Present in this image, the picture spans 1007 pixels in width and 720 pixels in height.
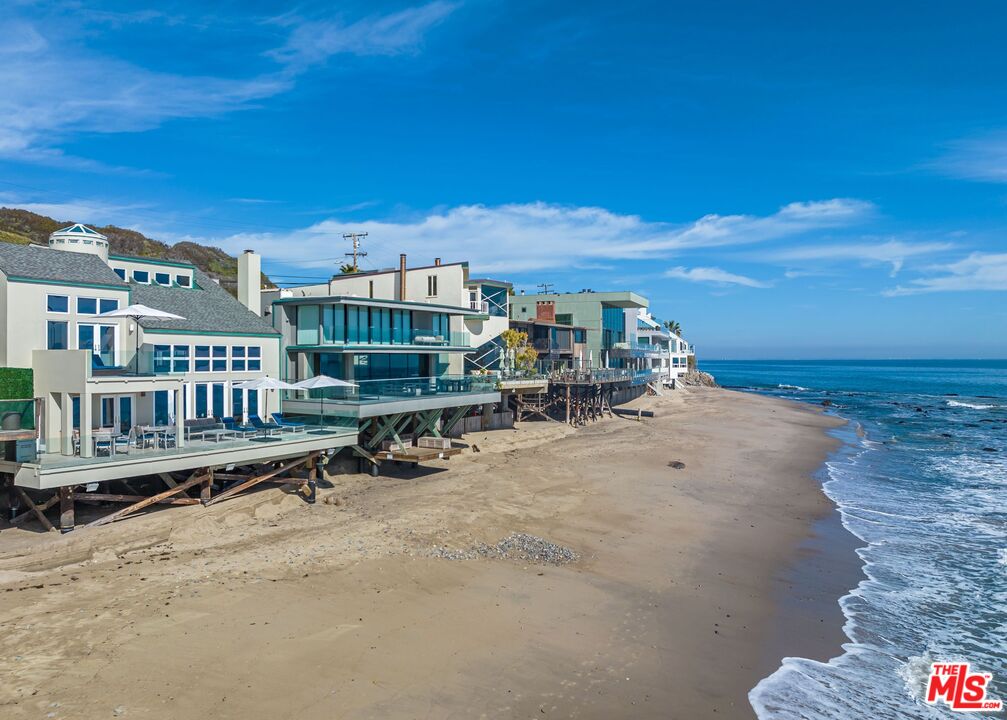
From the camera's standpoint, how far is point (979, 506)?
1043 inches

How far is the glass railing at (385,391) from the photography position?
2392 cm

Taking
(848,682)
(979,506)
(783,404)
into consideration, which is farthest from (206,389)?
(783,404)

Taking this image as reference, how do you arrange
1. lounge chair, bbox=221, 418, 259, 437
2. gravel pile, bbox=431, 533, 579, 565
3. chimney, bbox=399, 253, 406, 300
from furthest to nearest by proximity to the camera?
1. chimney, bbox=399, 253, 406, 300
2. lounge chair, bbox=221, 418, 259, 437
3. gravel pile, bbox=431, 533, 579, 565

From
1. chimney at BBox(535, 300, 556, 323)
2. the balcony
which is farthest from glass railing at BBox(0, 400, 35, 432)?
chimney at BBox(535, 300, 556, 323)

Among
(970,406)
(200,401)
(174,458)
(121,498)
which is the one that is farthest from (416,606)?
(970,406)

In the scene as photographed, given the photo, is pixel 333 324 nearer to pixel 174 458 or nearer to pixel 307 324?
pixel 307 324

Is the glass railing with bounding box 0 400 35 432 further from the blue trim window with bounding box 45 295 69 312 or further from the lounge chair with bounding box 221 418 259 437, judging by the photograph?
the lounge chair with bounding box 221 418 259 437

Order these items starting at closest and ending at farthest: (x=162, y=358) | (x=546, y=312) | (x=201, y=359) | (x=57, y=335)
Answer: (x=57, y=335)
(x=162, y=358)
(x=201, y=359)
(x=546, y=312)

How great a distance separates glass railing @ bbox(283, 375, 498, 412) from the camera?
23922 mm

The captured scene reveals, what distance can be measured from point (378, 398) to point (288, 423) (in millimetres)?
3588

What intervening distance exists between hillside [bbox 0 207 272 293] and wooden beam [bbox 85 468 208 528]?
42.6m

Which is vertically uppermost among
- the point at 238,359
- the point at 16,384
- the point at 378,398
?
the point at 238,359

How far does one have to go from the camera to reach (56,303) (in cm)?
1894

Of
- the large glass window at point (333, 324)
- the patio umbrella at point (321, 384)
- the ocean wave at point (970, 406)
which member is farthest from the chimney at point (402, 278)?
the ocean wave at point (970, 406)
